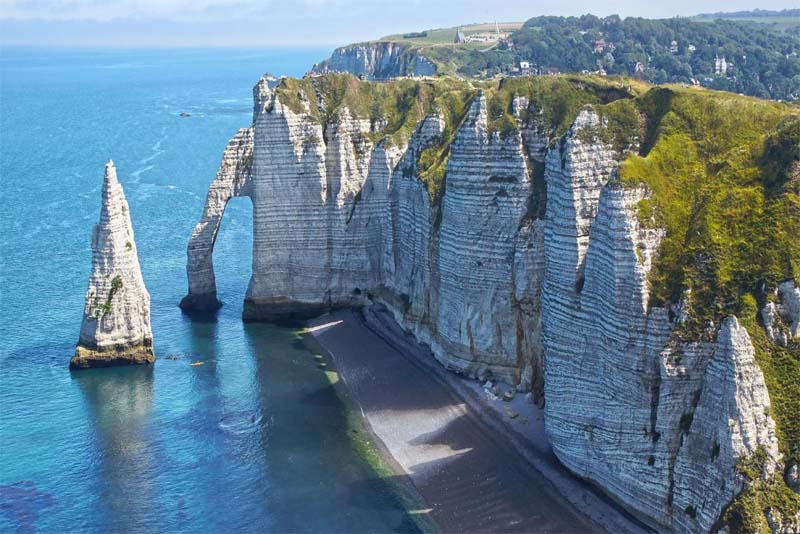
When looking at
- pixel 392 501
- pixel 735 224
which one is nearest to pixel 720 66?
pixel 735 224

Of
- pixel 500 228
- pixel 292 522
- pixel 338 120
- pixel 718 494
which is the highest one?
pixel 338 120

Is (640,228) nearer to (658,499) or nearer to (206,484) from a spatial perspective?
(658,499)

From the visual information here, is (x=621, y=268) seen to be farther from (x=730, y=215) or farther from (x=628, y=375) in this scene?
(x=730, y=215)

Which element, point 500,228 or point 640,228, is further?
point 500,228

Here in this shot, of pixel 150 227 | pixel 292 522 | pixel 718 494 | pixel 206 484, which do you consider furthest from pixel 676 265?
pixel 150 227

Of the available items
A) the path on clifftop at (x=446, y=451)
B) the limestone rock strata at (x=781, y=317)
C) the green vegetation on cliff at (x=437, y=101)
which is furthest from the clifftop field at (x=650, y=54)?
the limestone rock strata at (x=781, y=317)

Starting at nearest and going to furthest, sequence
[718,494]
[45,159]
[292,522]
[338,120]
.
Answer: [718,494]
[292,522]
[338,120]
[45,159]
